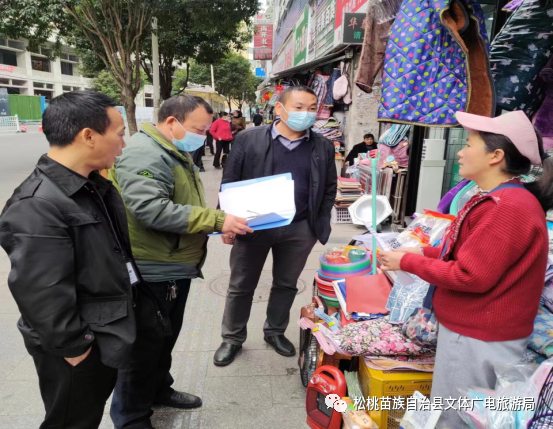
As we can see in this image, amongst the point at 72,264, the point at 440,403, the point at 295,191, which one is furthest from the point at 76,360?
the point at 295,191

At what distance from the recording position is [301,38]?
15.5 meters

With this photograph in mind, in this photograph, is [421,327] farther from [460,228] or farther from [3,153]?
[3,153]

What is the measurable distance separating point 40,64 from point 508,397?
56.2m

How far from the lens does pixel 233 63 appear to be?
42.0m

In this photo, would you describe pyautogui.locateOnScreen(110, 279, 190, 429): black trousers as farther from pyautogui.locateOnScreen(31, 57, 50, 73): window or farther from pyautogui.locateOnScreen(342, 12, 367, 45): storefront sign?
pyautogui.locateOnScreen(31, 57, 50, 73): window

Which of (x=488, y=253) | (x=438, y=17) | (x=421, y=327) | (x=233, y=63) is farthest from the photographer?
(x=233, y=63)

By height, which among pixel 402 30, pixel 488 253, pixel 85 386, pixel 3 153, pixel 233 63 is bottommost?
pixel 3 153

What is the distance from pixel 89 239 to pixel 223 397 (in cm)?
169

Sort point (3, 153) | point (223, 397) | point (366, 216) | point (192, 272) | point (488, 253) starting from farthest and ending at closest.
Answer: point (3, 153)
point (366, 216)
point (223, 397)
point (192, 272)
point (488, 253)

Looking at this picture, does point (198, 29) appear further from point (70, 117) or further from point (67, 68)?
point (67, 68)

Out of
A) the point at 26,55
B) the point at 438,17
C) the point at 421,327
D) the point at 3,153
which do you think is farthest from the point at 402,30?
the point at 26,55

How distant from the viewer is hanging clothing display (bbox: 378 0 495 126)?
2178 mm

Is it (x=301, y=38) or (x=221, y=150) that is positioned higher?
(x=301, y=38)

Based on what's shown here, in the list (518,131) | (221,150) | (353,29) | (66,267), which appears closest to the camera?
(66,267)
